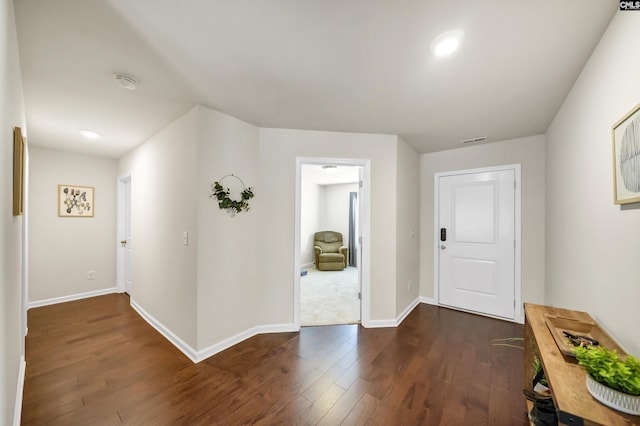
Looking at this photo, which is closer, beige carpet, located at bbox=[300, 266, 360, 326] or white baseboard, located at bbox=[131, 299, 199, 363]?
white baseboard, located at bbox=[131, 299, 199, 363]

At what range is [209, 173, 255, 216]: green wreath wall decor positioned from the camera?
239 centimetres

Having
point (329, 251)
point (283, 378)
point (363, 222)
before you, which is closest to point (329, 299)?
point (363, 222)

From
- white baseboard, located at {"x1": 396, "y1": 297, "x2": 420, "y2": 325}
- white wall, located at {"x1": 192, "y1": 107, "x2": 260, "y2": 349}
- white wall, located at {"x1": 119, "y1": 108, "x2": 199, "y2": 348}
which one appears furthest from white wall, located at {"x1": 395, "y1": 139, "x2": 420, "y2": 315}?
white wall, located at {"x1": 119, "y1": 108, "x2": 199, "y2": 348}

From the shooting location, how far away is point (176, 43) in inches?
57.4

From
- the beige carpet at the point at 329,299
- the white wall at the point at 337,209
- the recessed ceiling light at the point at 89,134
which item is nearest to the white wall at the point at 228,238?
the beige carpet at the point at 329,299

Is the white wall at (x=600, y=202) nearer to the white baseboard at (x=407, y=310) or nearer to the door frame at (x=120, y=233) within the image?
the white baseboard at (x=407, y=310)

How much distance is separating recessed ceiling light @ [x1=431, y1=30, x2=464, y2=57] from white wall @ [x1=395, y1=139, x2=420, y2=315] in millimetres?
1647

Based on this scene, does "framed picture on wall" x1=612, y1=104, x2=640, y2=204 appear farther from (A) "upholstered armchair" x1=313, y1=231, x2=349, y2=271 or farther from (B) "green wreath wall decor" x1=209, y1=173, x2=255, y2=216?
(A) "upholstered armchair" x1=313, y1=231, x2=349, y2=271

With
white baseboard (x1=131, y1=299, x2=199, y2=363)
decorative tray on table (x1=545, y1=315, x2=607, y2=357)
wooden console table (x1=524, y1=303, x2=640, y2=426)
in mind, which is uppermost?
decorative tray on table (x1=545, y1=315, x2=607, y2=357)

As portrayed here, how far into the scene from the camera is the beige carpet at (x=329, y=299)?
3.23 meters

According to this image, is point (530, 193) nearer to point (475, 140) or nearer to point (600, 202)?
point (475, 140)

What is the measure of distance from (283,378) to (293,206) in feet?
5.57

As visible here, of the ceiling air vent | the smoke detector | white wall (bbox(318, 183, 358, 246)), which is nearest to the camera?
the smoke detector

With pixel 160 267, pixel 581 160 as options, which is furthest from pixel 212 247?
pixel 581 160
